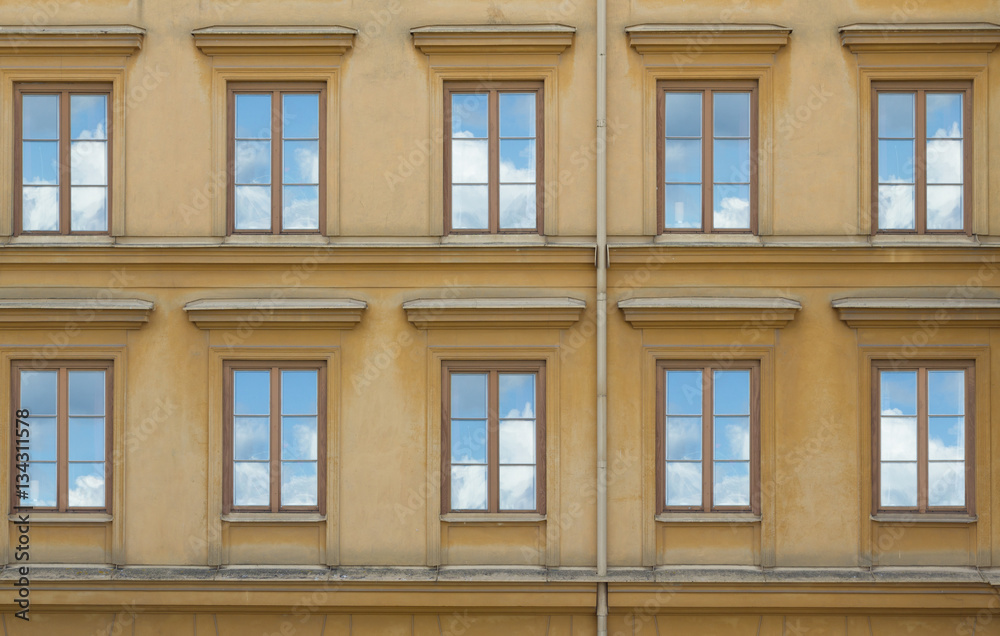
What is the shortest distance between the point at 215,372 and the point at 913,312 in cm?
866

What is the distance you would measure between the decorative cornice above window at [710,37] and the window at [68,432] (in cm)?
791

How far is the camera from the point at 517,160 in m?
12.1

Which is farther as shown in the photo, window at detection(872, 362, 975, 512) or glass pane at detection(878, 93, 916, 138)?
glass pane at detection(878, 93, 916, 138)

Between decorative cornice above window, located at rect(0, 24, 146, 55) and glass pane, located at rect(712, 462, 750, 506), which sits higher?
decorative cornice above window, located at rect(0, 24, 146, 55)

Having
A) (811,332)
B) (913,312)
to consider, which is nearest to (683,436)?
(811,332)

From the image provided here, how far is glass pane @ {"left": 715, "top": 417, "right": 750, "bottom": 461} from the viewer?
1187 cm

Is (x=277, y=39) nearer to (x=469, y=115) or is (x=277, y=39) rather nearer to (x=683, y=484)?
(x=469, y=115)

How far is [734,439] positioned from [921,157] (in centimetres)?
427

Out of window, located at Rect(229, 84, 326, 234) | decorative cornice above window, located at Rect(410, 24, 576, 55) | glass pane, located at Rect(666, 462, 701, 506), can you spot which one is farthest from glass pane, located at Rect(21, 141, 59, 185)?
glass pane, located at Rect(666, 462, 701, 506)

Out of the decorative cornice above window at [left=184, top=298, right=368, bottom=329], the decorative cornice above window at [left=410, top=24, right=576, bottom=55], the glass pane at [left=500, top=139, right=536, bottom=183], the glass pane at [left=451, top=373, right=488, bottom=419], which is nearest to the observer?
the decorative cornice above window at [left=184, top=298, right=368, bottom=329]

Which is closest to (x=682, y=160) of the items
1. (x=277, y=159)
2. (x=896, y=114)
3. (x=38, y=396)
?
(x=896, y=114)

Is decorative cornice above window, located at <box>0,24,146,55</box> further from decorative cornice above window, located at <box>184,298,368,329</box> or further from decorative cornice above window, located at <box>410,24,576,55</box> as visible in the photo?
decorative cornice above window, located at <box>410,24,576,55</box>

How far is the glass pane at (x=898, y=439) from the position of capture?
11.8 metres

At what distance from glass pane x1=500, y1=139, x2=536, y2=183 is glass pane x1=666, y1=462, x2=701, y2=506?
13.3 feet
